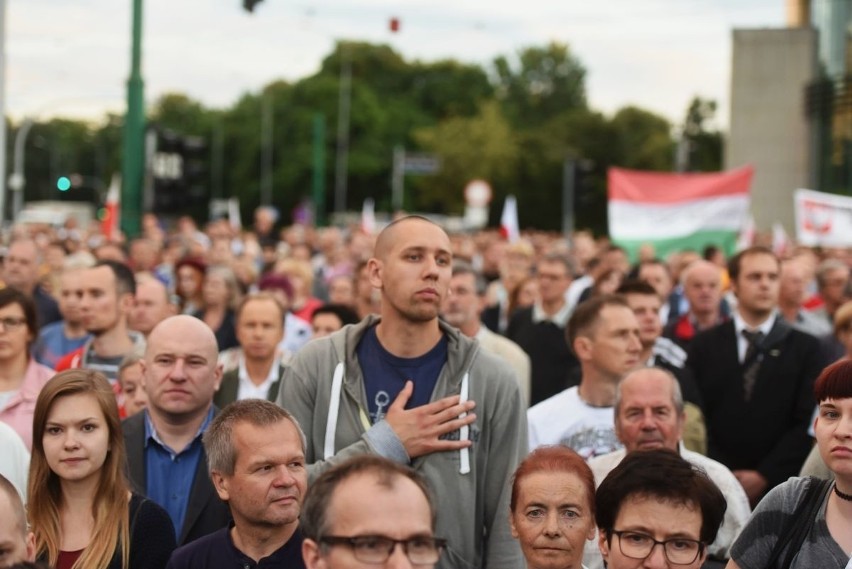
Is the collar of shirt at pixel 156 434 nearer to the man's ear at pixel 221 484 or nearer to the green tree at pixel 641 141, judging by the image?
the man's ear at pixel 221 484

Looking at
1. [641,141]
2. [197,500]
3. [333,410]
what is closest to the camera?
[333,410]

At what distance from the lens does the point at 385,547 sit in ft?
10.4

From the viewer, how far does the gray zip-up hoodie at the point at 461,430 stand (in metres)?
5.22

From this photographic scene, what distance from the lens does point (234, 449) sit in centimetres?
496

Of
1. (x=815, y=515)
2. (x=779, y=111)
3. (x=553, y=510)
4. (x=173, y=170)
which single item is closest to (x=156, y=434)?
(x=553, y=510)

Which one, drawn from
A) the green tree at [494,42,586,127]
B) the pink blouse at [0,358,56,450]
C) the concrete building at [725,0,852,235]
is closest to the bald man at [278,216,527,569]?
the pink blouse at [0,358,56,450]

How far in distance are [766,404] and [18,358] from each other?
4.10 m

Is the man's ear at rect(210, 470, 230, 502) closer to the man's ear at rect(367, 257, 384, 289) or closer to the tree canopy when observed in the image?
the man's ear at rect(367, 257, 384, 289)

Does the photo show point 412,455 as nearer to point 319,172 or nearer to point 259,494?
point 259,494

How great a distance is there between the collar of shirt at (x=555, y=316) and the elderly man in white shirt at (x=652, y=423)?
4571 mm

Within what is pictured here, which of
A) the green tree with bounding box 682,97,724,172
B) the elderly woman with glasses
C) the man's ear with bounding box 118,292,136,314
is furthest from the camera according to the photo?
the green tree with bounding box 682,97,724,172

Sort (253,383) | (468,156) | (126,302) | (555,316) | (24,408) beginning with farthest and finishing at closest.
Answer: (468,156), (555,316), (253,383), (126,302), (24,408)

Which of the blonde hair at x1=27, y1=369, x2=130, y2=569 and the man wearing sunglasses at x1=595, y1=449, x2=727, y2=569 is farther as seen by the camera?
the blonde hair at x1=27, y1=369, x2=130, y2=569

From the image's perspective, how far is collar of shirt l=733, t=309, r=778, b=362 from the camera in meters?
8.66
